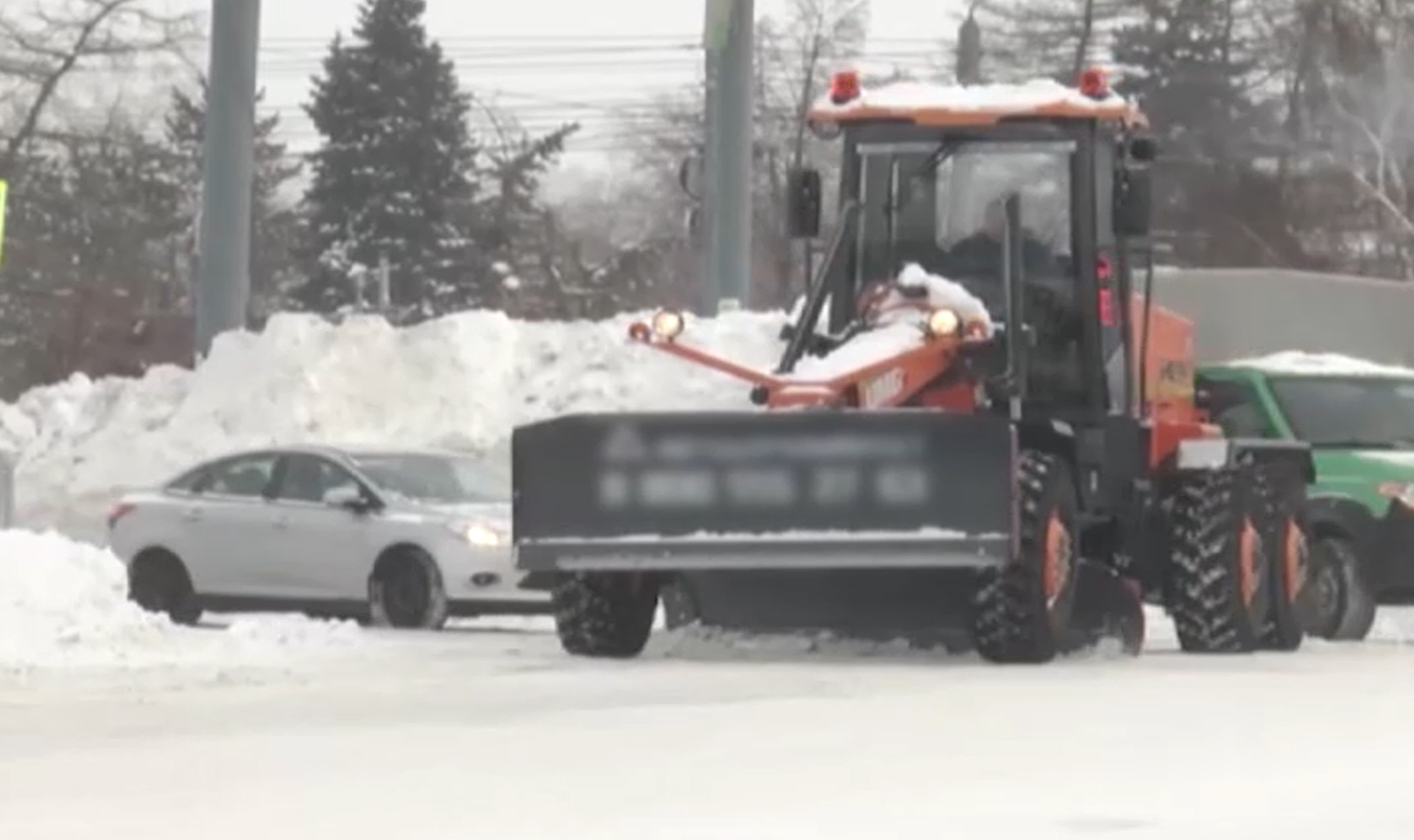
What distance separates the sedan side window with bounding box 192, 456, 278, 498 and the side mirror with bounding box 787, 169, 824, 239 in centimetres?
634

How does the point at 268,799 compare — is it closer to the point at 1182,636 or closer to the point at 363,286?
the point at 1182,636

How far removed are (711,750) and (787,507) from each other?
14.3 ft

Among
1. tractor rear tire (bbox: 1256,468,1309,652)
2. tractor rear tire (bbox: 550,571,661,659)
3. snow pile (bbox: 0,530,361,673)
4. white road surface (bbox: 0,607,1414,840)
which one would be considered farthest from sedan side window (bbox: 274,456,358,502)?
tractor rear tire (bbox: 1256,468,1309,652)

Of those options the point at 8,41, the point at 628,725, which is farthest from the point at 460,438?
the point at 8,41

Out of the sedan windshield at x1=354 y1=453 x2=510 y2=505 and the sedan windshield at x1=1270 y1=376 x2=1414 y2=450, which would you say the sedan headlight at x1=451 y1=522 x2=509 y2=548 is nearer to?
the sedan windshield at x1=354 y1=453 x2=510 y2=505

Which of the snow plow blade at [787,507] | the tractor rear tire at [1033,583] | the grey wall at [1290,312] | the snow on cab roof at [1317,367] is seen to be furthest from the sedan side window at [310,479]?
the grey wall at [1290,312]

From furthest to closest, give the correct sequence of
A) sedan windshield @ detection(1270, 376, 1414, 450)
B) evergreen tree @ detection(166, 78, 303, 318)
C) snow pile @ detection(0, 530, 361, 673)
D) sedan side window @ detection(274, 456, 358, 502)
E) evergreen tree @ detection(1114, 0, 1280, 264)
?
evergreen tree @ detection(166, 78, 303, 318), evergreen tree @ detection(1114, 0, 1280, 264), sedan side window @ detection(274, 456, 358, 502), sedan windshield @ detection(1270, 376, 1414, 450), snow pile @ detection(0, 530, 361, 673)

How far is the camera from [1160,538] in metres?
18.5

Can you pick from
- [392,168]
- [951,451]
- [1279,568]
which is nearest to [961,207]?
[951,451]

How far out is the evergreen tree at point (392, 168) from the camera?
2985 inches

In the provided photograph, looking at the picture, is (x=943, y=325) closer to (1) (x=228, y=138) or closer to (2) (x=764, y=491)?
(2) (x=764, y=491)

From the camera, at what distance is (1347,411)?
2181 cm

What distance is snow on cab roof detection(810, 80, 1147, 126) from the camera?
17.7 meters

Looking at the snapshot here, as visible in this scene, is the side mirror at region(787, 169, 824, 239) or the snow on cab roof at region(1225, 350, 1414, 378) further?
the snow on cab roof at region(1225, 350, 1414, 378)
